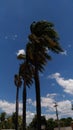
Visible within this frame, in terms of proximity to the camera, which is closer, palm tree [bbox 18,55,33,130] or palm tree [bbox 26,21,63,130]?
palm tree [bbox 26,21,63,130]

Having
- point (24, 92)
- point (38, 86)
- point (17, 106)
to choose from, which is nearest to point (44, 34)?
point (38, 86)

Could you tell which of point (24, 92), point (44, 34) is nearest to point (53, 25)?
point (44, 34)

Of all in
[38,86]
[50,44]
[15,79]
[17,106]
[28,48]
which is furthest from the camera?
[15,79]

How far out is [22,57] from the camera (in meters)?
46.5

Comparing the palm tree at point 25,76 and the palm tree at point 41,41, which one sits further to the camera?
the palm tree at point 25,76

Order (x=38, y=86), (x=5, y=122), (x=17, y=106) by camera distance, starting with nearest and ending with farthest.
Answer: (x=38, y=86)
(x=17, y=106)
(x=5, y=122)

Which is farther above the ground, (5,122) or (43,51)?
(5,122)

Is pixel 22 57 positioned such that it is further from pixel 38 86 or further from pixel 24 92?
pixel 38 86

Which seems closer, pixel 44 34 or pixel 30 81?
pixel 44 34

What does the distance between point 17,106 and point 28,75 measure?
44.6 ft

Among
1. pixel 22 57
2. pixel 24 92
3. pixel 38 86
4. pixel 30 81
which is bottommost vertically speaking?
pixel 38 86

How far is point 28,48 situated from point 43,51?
2081mm

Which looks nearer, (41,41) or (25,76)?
(41,41)

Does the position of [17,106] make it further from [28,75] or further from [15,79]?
[28,75]
